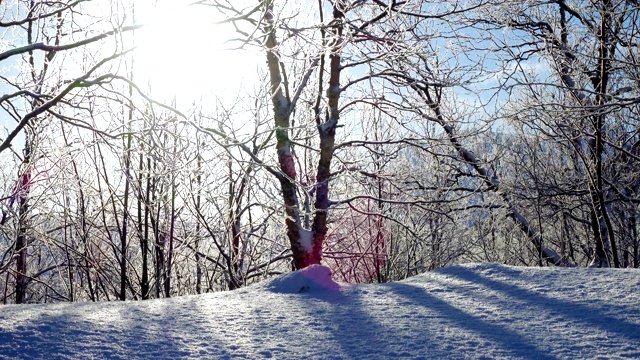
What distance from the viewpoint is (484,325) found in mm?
1806

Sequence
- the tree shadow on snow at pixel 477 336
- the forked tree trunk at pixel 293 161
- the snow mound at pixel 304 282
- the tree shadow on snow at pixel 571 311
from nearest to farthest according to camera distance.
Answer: the tree shadow on snow at pixel 477 336, the tree shadow on snow at pixel 571 311, the snow mound at pixel 304 282, the forked tree trunk at pixel 293 161

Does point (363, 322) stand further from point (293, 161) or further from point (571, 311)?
point (293, 161)

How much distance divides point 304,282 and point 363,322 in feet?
2.01

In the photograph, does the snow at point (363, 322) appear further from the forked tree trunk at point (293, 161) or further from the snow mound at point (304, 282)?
the forked tree trunk at point (293, 161)

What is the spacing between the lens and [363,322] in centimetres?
190

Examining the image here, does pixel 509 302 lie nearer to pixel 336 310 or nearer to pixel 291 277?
pixel 336 310

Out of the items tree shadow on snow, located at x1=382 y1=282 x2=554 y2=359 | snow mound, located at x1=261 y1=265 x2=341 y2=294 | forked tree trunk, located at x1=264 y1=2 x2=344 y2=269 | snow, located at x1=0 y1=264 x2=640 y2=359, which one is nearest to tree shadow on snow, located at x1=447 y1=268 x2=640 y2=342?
snow, located at x1=0 y1=264 x2=640 y2=359

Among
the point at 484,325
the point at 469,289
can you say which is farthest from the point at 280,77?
the point at 484,325

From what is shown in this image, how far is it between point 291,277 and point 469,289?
81 centimetres

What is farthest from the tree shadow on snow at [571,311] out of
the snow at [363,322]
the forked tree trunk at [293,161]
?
the forked tree trunk at [293,161]

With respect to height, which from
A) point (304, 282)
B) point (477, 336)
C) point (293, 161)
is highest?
point (293, 161)

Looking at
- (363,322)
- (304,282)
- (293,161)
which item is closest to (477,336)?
(363,322)

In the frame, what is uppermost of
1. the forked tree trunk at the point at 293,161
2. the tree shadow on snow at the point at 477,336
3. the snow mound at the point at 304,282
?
the forked tree trunk at the point at 293,161

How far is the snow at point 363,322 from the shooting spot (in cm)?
161
